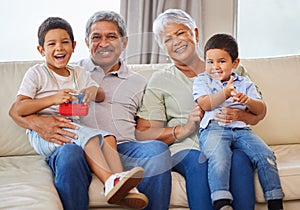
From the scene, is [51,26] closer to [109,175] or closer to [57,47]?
[57,47]

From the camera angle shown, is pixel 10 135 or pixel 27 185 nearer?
pixel 27 185

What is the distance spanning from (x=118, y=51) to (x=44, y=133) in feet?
1.47

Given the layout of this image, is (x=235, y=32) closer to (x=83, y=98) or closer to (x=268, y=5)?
(x=268, y=5)

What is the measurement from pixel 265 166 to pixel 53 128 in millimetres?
855

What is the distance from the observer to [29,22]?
3328 millimetres

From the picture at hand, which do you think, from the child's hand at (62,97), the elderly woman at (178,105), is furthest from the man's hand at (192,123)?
the child's hand at (62,97)

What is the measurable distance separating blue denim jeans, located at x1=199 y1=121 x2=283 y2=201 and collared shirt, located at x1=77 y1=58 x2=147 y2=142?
0.32 m

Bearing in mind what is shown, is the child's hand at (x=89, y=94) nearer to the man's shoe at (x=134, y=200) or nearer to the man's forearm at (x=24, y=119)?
the man's forearm at (x=24, y=119)

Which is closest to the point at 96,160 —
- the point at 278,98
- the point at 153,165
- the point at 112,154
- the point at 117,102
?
the point at 112,154

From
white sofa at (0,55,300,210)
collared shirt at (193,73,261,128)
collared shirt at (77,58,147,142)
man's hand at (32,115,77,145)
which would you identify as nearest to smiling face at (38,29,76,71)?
collared shirt at (77,58,147,142)

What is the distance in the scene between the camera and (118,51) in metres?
2.33

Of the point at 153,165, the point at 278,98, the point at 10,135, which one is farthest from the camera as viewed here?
the point at 278,98

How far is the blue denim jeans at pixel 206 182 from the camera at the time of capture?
2.15 meters

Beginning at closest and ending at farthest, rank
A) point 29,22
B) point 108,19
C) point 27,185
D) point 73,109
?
1. point 27,185
2. point 73,109
3. point 108,19
4. point 29,22
